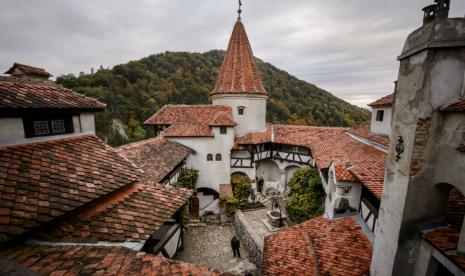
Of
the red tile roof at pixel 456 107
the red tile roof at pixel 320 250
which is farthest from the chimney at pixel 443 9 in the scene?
the red tile roof at pixel 320 250

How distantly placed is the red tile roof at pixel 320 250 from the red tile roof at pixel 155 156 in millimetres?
6186

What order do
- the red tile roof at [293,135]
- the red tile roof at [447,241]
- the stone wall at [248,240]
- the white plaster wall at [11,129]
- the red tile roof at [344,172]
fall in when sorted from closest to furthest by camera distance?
the red tile roof at [447,241] < the white plaster wall at [11,129] < the red tile roof at [344,172] < the stone wall at [248,240] < the red tile roof at [293,135]

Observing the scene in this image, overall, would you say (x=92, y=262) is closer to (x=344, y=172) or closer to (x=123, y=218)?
(x=123, y=218)

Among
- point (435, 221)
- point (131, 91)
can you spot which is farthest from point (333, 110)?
point (435, 221)

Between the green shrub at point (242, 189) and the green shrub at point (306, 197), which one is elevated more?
the green shrub at point (306, 197)

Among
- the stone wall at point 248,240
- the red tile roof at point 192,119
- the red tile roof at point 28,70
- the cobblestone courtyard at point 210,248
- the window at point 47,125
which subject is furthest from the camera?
the red tile roof at point 192,119

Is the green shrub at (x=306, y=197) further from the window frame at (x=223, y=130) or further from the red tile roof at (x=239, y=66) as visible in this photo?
the red tile roof at (x=239, y=66)

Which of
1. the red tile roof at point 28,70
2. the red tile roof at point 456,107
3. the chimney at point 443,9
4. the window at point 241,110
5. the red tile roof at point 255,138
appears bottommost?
the red tile roof at point 255,138

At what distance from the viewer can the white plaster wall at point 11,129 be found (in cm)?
418

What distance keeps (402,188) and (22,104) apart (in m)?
8.37

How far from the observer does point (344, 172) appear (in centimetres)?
756

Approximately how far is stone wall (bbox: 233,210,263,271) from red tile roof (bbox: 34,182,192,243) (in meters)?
6.21

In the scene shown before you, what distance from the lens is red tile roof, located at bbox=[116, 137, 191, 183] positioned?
1012 centimetres

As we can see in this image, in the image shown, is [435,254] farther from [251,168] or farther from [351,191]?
[251,168]
